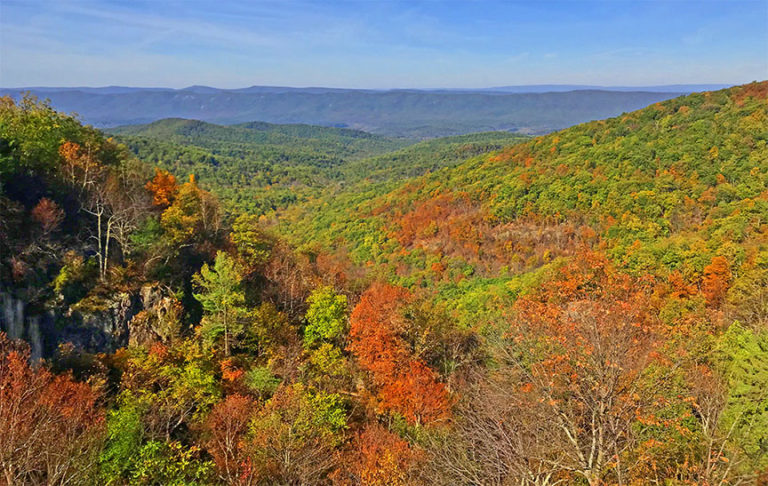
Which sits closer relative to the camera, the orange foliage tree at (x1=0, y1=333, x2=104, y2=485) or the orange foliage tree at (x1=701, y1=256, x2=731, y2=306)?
the orange foliage tree at (x1=0, y1=333, x2=104, y2=485)

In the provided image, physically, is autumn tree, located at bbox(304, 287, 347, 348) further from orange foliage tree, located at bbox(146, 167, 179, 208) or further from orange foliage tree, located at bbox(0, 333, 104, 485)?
orange foliage tree, located at bbox(146, 167, 179, 208)

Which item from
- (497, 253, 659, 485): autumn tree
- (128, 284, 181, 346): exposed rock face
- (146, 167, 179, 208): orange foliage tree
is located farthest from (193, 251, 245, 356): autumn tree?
(497, 253, 659, 485): autumn tree

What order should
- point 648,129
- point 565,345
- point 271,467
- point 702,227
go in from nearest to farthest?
point 565,345 → point 271,467 → point 702,227 → point 648,129

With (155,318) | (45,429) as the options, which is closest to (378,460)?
(45,429)

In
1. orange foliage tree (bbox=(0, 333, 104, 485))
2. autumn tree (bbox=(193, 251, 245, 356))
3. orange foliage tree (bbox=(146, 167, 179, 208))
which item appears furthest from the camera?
orange foliage tree (bbox=(146, 167, 179, 208))

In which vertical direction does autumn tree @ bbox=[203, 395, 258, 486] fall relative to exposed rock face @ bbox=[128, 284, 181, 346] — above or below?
below

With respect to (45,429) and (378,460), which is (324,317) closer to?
(378,460)

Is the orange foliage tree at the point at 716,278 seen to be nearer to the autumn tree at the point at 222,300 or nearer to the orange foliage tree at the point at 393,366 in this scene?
the orange foliage tree at the point at 393,366

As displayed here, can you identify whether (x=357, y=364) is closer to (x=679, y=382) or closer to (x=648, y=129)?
(x=679, y=382)

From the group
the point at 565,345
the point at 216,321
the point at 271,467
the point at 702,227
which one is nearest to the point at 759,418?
the point at 565,345

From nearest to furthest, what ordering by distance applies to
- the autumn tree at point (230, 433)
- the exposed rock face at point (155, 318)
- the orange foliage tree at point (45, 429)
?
the orange foliage tree at point (45, 429) → the autumn tree at point (230, 433) → the exposed rock face at point (155, 318)

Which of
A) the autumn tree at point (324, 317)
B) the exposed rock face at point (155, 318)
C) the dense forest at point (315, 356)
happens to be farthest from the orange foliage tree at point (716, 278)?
the exposed rock face at point (155, 318)
